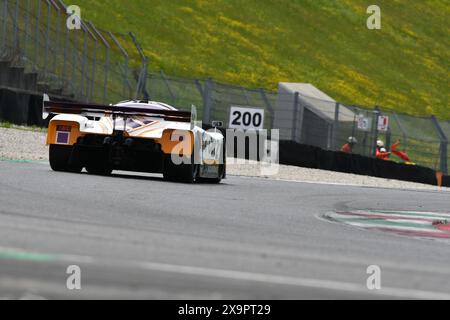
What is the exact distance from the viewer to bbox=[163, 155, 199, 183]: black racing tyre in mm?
14154

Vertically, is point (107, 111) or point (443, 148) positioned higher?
point (443, 148)

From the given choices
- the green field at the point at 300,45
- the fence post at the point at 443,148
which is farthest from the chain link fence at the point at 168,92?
the green field at the point at 300,45

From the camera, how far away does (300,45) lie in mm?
57969

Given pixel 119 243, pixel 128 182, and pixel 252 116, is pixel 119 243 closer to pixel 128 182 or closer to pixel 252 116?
pixel 128 182

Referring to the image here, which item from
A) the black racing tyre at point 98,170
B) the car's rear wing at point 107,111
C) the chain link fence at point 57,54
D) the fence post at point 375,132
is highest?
the chain link fence at point 57,54

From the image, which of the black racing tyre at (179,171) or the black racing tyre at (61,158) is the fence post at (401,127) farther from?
the black racing tyre at (61,158)

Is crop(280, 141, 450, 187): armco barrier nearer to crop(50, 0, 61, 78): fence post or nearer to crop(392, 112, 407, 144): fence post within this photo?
crop(392, 112, 407, 144): fence post

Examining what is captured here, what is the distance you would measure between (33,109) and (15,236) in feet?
58.1

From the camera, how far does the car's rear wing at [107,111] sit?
549 inches

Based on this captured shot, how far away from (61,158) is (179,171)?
4.98 ft

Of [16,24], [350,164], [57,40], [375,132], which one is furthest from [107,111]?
[375,132]

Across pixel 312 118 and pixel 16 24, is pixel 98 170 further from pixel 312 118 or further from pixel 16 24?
pixel 312 118

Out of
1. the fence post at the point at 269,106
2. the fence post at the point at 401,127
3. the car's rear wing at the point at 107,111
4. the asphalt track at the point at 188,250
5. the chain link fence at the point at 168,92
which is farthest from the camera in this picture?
the fence post at the point at 401,127

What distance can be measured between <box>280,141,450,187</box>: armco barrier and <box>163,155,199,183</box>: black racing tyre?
37.5 feet
